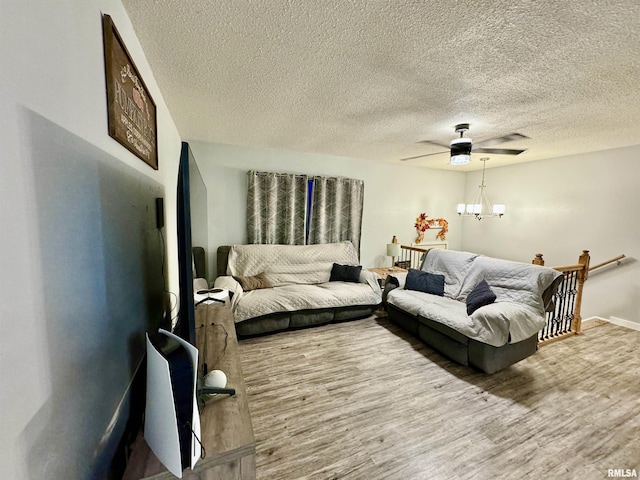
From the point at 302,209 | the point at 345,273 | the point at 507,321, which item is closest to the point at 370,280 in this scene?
the point at 345,273

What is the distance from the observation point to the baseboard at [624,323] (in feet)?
11.1

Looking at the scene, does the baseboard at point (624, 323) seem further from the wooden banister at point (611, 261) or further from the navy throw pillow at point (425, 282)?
the navy throw pillow at point (425, 282)

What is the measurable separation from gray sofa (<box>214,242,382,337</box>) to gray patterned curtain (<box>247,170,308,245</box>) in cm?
22

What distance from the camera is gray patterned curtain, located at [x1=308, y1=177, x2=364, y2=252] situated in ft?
13.8

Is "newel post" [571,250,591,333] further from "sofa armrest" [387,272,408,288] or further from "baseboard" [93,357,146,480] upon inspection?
"baseboard" [93,357,146,480]

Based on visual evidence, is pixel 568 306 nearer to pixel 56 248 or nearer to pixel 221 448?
pixel 221 448

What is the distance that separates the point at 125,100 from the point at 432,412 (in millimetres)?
2623

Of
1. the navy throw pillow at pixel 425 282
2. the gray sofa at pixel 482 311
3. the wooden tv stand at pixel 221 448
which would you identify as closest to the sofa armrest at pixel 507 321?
the gray sofa at pixel 482 311

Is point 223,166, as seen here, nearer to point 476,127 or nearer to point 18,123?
point 476,127

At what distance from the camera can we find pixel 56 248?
1.93 ft

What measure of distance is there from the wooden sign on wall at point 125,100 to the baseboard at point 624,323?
18.5 feet

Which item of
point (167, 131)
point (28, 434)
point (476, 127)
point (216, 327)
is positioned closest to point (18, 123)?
point (28, 434)

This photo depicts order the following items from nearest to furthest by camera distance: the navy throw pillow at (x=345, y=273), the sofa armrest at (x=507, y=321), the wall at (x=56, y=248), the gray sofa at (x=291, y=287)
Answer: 1. the wall at (x=56, y=248)
2. the sofa armrest at (x=507, y=321)
3. the gray sofa at (x=291, y=287)
4. the navy throw pillow at (x=345, y=273)

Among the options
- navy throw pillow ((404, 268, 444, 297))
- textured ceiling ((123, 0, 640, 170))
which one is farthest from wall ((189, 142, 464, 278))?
navy throw pillow ((404, 268, 444, 297))
